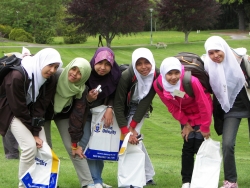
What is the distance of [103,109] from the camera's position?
20.6ft

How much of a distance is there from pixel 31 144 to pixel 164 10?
137 ft

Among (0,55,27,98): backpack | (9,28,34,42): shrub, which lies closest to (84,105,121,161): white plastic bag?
(0,55,27,98): backpack

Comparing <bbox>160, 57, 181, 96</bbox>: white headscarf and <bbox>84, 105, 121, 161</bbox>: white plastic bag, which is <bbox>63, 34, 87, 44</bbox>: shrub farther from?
<bbox>160, 57, 181, 96</bbox>: white headscarf

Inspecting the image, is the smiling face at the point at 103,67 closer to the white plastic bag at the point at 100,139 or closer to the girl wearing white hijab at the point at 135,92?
the girl wearing white hijab at the point at 135,92

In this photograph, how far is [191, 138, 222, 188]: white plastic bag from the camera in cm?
600

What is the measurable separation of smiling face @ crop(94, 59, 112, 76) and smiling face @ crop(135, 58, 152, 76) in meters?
0.33

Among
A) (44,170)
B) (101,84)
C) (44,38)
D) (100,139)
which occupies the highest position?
(101,84)

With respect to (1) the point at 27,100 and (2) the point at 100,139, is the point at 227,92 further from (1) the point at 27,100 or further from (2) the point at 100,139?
(1) the point at 27,100

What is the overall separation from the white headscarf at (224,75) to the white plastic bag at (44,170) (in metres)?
2.06

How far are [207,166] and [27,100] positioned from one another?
224 centimetres

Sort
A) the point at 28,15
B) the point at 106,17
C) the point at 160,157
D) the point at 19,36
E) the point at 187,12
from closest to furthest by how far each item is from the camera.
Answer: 1. the point at 160,157
2. the point at 106,17
3. the point at 19,36
4. the point at 187,12
5. the point at 28,15

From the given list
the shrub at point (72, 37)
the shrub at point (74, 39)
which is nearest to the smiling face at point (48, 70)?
the shrub at point (72, 37)

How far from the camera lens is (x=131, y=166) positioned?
247 inches

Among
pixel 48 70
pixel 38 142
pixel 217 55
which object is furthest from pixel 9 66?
pixel 217 55
